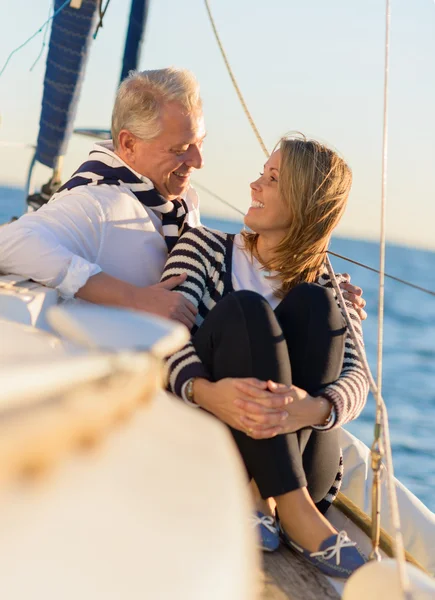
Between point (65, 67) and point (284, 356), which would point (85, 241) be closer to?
point (284, 356)

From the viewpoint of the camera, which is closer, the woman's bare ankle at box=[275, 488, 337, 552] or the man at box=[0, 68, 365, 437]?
the woman's bare ankle at box=[275, 488, 337, 552]

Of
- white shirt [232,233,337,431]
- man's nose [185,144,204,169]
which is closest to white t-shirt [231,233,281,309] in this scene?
white shirt [232,233,337,431]

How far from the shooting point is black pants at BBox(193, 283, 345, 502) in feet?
4.82

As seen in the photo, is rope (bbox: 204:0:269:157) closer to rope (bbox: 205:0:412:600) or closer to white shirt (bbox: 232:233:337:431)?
rope (bbox: 205:0:412:600)

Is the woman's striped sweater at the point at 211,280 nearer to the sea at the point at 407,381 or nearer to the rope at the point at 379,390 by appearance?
the rope at the point at 379,390

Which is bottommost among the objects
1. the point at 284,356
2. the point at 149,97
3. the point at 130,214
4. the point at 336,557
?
the point at 336,557

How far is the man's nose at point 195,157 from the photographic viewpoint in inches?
85.4

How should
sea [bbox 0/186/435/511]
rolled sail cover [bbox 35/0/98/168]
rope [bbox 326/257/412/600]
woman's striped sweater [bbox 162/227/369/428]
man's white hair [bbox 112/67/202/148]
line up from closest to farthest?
rope [bbox 326/257/412/600] < woman's striped sweater [bbox 162/227/369/428] < man's white hair [bbox 112/67/202/148] < rolled sail cover [bbox 35/0/98/168] < sea [bbox 0/186/435/511]

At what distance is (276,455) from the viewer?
4.78 ft

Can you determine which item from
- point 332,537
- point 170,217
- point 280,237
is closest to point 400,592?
point 332,537

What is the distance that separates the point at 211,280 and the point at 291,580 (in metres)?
0.70

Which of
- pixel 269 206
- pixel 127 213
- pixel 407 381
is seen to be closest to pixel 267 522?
pixel 269 206

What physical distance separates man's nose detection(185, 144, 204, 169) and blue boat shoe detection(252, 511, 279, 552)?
0.99 metres

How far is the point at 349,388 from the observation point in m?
1.62
